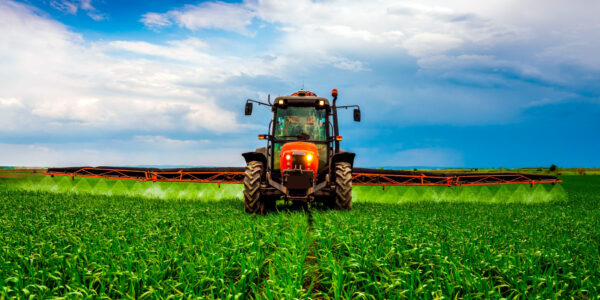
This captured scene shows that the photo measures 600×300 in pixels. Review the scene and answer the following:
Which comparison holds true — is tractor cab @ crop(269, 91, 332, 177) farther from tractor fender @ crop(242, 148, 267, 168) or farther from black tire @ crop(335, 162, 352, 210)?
black tire @ crop(335, 162, 352, 210)

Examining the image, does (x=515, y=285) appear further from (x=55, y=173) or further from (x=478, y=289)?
(x=55, y=173)

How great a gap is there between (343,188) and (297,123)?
2085mm

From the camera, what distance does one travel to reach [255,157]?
888cm

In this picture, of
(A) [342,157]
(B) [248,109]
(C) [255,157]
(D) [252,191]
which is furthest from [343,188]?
(B) [248,109]

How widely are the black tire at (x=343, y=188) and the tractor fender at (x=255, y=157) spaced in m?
1.86

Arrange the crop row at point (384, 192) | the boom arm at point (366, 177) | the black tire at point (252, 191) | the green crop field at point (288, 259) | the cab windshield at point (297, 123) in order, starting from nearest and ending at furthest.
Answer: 1. the green crop field at point (288, 259)
2. the black tire at point (252, 191)
3. the cab windshield at point (297, 123)
4. the boom arm at point (366, 177)
5. the crop row at point (384, 192)

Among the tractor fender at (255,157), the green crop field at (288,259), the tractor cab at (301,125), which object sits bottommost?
the green crop field at (288,259)

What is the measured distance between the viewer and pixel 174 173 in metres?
13.0

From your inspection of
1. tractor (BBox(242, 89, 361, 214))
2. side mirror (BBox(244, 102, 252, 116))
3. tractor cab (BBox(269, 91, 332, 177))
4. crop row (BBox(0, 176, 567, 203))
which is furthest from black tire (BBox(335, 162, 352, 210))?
crop row (BBox(0, 176, 567, 203))

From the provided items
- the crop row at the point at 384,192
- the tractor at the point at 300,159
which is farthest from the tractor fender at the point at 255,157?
the crop row at the point at 384,192

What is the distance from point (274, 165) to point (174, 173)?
5.55 meters

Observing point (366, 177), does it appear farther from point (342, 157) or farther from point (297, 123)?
point (297, 123)

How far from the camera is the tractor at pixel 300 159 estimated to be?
27.2ft

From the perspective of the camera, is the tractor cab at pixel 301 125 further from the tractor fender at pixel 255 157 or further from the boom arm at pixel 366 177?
the boom arm at pixel 366 177
